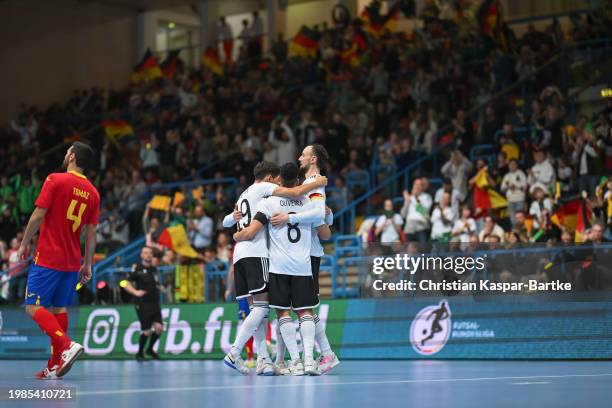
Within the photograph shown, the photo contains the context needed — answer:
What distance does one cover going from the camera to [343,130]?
25.1 metres

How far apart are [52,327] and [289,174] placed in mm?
2956

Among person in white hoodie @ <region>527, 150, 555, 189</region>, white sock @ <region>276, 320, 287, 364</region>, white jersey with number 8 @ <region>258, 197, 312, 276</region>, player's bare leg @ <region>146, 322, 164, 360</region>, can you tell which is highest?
person in white hoodie @ <region>527, 150, 555, 189</region>

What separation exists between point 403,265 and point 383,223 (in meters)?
5.39

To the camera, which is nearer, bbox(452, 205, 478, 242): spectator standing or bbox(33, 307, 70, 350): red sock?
bbox(33, 307, 70, 350): red sock

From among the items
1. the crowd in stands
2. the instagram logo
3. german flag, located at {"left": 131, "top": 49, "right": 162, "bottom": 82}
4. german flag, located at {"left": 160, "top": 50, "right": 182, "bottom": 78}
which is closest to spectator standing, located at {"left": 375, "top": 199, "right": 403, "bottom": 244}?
the crowd in stands

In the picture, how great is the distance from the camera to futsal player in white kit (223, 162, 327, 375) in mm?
11328

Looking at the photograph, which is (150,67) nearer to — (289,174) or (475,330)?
(475,330)

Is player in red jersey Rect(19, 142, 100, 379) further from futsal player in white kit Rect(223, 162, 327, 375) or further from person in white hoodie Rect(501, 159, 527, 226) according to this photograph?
person in white hoodie Rect(501, 159, 527, 226)

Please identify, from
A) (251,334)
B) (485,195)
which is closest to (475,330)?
(251,334)

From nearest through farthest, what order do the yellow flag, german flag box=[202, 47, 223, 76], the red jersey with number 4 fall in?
the red jersey with number 4, the yellow flag, german flag box=[202, 47, 223, 76]

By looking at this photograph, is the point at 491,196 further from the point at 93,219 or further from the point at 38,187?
the point at 38,187

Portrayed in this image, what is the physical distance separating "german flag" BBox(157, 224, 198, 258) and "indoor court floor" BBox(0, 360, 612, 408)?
31.0 feet

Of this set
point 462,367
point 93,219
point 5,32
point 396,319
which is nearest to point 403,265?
point 396,319

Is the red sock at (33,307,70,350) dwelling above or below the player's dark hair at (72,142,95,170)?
below
